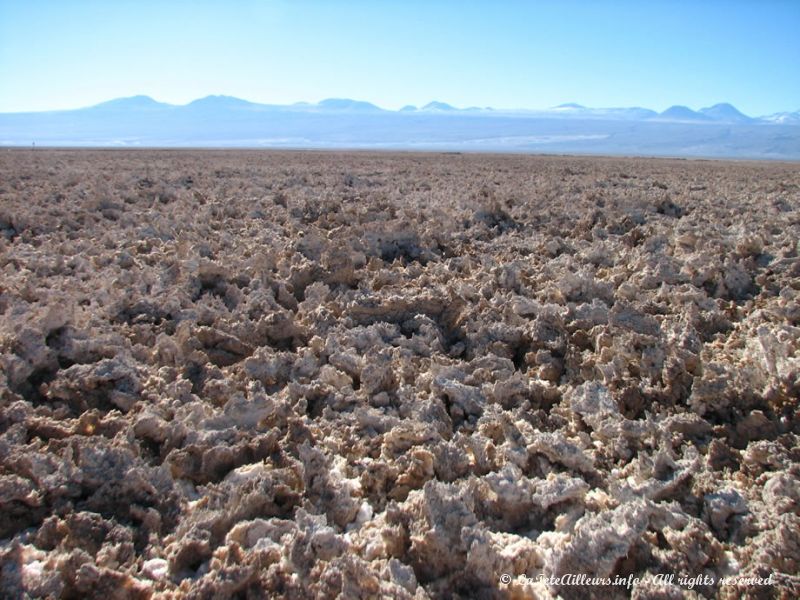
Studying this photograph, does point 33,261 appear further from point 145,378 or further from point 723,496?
point 723,496

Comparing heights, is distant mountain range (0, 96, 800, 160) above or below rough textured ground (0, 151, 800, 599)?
above

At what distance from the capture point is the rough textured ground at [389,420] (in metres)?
1.89

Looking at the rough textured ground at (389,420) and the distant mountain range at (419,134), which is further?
the distant mountain range at (419,134)

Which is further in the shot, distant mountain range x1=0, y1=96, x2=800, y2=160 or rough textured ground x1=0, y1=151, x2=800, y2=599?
distant mountain range x1=0, y1=96, x2=800, y2=160

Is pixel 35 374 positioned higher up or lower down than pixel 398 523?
higher up

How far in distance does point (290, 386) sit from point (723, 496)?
180 centimetres

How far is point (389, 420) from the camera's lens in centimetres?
268

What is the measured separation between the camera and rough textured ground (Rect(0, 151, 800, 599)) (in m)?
1.89

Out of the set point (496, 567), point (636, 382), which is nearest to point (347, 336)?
point (636, 382)

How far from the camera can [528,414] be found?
2.79 metres

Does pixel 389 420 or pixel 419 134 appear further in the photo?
pixel 419 134

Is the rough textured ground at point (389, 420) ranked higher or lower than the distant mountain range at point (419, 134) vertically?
lower

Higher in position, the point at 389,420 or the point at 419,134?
the point at 419,134

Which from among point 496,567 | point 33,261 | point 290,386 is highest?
point 33,261
